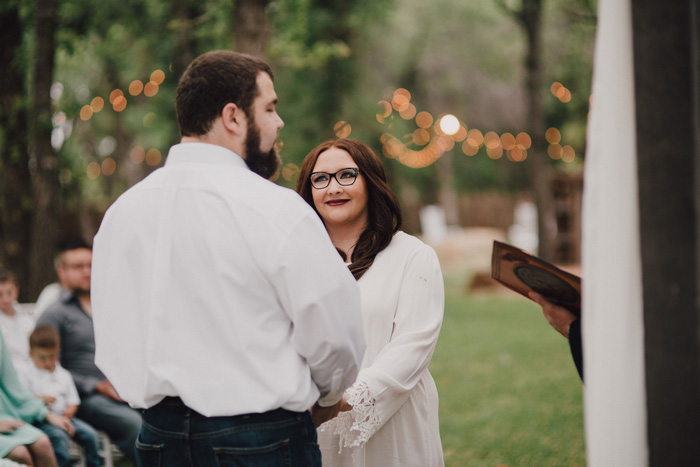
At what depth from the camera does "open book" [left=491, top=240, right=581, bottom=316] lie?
255cm

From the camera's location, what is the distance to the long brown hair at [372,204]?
134 inches

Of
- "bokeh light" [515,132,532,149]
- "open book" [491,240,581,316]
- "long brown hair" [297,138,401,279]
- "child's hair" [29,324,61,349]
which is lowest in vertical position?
"child's hair" [29,324,61,349]

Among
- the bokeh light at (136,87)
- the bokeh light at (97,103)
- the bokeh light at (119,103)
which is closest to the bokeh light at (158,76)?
the bokeh light at (136,87)

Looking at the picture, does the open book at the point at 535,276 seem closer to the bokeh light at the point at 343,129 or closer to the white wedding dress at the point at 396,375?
the white wedding dress at the point at 396,375

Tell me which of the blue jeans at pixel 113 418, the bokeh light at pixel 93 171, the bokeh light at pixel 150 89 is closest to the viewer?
the blue jeans at pixel 113 418

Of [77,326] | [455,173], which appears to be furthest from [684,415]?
[455,173]

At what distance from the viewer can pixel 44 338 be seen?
5.38 meters

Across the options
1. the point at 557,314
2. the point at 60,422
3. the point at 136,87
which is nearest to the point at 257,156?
the point at 557,314

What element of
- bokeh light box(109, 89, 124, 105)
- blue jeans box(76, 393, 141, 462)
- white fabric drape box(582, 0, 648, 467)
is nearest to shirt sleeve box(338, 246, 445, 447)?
white fabric drape box(582, 0, 648, 467)

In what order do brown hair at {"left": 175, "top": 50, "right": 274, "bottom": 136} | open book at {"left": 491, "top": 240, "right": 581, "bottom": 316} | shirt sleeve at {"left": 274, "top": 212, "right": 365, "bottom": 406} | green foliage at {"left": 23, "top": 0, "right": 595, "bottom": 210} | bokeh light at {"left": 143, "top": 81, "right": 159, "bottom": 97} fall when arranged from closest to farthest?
shirt sleeve at {"left": 274, "top": 212, "right": 365, "bottom": 406} < brown hair at {"left": 175, "top": 50, "right": 274, "bottom": 136} < open book at {"left": 491, "top": 240, "right": 581, "bottom": 316} < green foliage at {"left": 23, "top": 0, "right": 595, "bottom": 210} < bokeh light at {"left": 143, "top": 81, "right": 159, "bottom": 97}

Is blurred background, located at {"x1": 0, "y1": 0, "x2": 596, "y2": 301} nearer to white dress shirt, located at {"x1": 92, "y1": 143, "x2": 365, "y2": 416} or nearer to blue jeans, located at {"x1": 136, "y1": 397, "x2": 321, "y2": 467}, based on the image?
white dress shirt, located at {"x1": 92, "y1": 143, "x2": 365, "y2": 416}

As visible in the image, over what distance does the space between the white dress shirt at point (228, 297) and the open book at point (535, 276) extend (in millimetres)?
656

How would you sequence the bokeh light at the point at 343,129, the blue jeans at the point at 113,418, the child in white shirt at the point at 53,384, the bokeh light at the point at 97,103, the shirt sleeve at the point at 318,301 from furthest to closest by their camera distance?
the bokeh light at the point at 97,103
the bokeh light at the point at 343,129
the blue jeans at the point at 113,418
the child in white shirt at the point at 53,384
the shirt sleeve at the point at 318,301

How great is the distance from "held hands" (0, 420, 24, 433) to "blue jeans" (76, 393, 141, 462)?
113 cm
